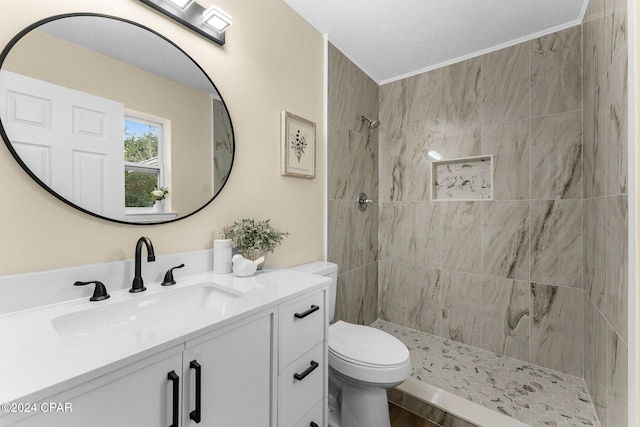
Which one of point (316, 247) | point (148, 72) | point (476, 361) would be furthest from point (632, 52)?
point (476, 361)

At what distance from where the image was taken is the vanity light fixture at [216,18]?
47.8 inches

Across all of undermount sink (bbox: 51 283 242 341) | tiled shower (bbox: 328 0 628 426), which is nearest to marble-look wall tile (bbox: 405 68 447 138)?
tiled shower (bbox: 328 0 628 426)

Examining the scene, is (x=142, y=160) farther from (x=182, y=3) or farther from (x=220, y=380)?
(x=220, y=380)

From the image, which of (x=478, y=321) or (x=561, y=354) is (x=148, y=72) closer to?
(x=478, y=321)

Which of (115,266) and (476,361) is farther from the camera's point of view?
(476,361)

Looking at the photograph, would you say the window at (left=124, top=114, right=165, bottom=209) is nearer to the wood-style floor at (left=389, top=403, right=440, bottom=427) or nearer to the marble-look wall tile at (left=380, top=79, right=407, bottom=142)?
the wood-style floor at (left=389, top=403, right=440, bottom=427)

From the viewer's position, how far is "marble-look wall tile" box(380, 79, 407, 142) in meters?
2.61

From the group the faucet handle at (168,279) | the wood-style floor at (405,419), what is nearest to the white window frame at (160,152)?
the faucet handle at (168,279)

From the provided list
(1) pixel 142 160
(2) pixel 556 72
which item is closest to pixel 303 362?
(1) pixel 142 160

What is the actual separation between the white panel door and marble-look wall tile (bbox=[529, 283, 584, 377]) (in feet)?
8.62

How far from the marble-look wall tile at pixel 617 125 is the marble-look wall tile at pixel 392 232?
144cm

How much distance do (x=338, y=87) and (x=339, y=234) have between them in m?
1.16

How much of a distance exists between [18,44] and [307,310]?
1.26 metres

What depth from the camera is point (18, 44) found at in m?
0.82
